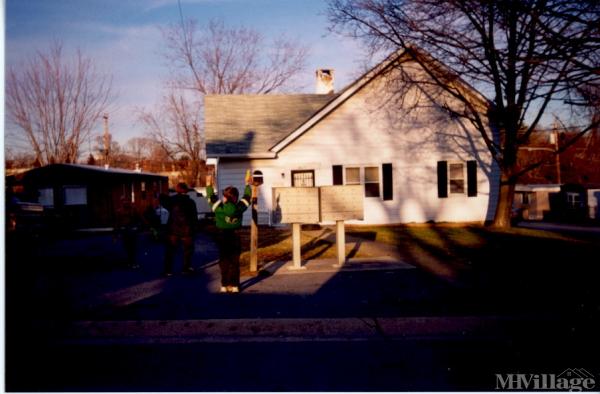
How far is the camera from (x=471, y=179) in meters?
20.1

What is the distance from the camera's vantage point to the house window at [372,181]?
19.9m

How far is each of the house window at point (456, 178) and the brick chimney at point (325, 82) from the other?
28.7ft

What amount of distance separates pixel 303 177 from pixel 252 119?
4.42 metres

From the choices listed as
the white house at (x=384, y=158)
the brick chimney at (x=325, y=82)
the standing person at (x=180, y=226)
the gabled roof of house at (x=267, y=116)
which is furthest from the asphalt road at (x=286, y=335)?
the brick chimney at (x=325, y=82)

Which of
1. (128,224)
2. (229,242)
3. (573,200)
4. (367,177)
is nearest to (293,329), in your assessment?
(229,242)

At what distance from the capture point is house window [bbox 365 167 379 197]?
19891 mm

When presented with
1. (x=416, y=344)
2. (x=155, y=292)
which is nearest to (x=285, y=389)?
(x=416, y=344)

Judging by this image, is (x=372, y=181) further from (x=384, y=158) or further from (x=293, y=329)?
(x=293, y=329)

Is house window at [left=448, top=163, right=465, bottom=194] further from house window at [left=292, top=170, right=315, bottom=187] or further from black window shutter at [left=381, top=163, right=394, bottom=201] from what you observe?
house window at [left=292, top=170, right=315, bottom=187]

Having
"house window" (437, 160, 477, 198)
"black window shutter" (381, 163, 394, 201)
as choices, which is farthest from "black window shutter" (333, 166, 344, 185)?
"house window" (437, 160, 477, 198)

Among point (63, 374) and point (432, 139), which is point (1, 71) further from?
point (432, 139)

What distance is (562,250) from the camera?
11.7m

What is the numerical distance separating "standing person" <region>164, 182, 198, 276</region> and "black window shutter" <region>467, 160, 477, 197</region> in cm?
1377

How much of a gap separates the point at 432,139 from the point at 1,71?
17.1m
